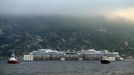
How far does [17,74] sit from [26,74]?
9.09 ft

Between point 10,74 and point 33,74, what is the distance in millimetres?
6777

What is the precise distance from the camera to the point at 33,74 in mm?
148625

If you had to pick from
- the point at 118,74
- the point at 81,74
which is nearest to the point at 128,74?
the point at 118,74

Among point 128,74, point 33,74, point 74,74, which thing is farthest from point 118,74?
point 33,74

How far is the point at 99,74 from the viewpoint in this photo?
14838cm

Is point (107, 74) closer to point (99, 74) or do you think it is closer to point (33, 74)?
point (99, 74)

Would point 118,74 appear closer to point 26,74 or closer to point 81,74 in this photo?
point 81,74

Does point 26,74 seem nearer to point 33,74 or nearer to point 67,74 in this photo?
point 33,74

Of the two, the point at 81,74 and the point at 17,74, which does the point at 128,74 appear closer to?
the point at 81,74

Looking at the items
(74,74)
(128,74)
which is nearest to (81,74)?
(74,74)

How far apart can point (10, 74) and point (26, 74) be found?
4.63 metres

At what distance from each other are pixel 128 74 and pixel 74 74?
1515 centimetres

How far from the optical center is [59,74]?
149 meters

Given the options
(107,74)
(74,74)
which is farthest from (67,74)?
(107,74)
